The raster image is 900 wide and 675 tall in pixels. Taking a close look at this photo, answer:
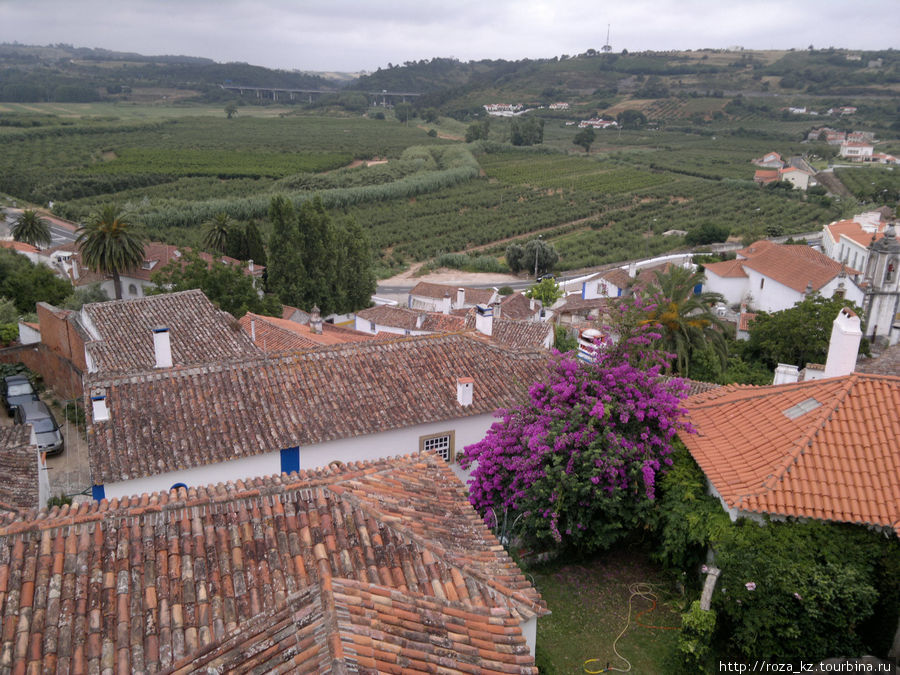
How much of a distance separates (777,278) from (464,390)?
3152 cm

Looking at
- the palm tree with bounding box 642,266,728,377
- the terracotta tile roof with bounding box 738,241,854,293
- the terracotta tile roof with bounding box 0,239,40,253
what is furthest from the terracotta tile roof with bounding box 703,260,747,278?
the terracotta tile roof with bounding box 0,239,40,253

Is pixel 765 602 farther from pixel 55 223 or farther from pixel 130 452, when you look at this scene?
pixel 55 223

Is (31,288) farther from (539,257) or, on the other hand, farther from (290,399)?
(539,257)

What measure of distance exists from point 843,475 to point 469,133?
482ft

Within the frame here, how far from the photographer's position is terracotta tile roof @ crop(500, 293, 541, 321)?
4325cm

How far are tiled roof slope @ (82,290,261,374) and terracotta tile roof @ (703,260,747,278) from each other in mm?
32485

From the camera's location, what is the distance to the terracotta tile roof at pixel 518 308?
43.2 meters

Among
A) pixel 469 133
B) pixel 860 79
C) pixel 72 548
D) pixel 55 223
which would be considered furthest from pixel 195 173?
pixel 860 79

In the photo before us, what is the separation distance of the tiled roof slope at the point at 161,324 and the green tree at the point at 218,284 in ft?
23.4

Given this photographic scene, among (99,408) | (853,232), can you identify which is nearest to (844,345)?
(99,408)

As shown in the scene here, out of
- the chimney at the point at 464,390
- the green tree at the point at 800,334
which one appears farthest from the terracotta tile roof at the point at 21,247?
the green tree at the point at 800,334

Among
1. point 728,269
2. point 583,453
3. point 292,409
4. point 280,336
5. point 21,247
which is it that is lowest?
point 21,247

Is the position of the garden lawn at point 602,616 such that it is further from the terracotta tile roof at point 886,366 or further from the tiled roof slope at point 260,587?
the terracotta tile roof at point 886,366

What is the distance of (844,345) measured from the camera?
1412 centimetres
